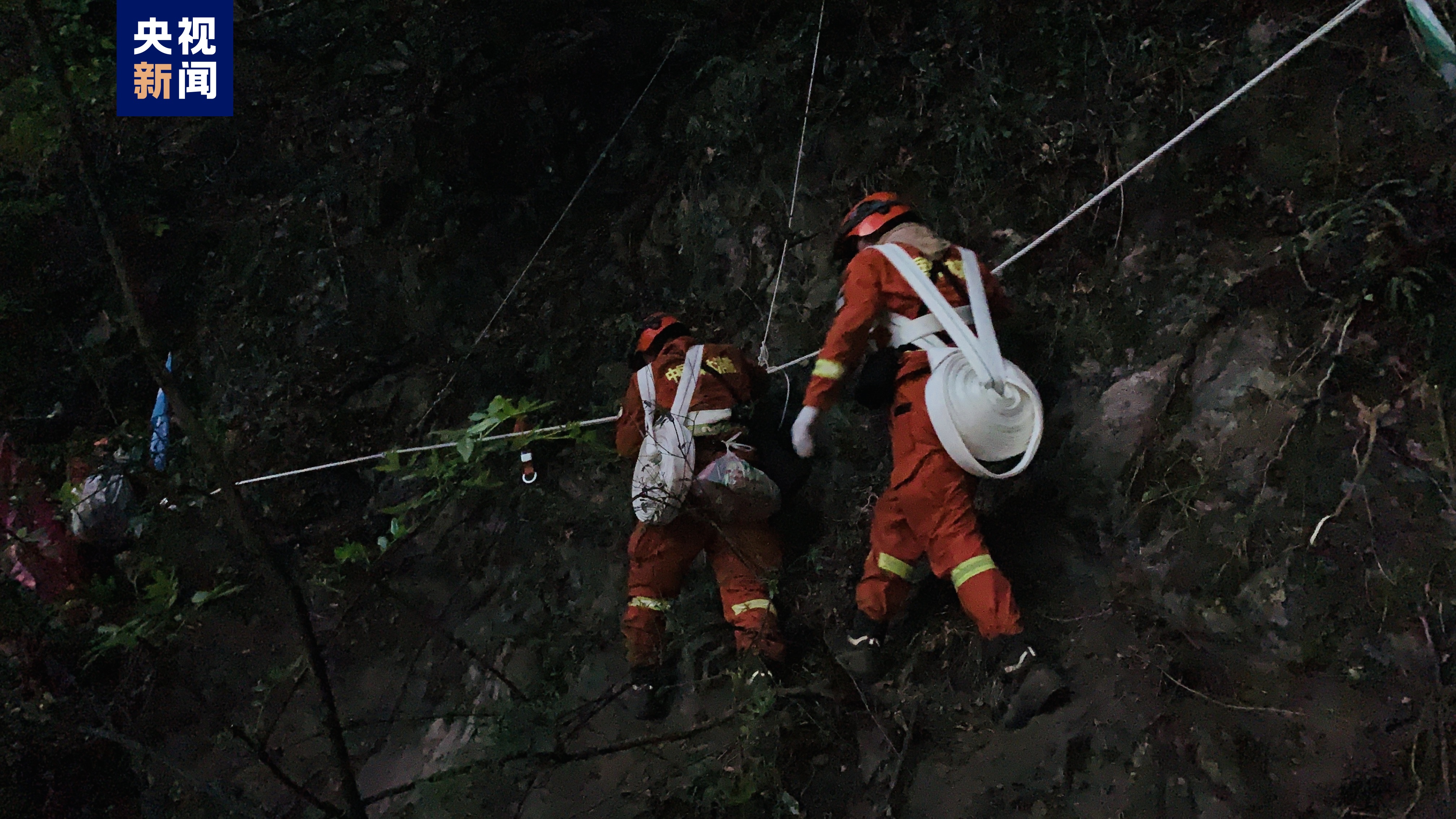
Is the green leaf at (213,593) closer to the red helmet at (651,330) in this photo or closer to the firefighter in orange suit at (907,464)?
the firefighter in orange suit at (907,464)

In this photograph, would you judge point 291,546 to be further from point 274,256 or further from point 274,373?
point 274,256

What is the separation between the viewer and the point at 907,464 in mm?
Answer: 3605

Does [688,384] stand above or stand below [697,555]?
above

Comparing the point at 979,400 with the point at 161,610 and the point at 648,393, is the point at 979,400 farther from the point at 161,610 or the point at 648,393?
the point at 161,610

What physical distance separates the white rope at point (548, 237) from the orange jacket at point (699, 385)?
284cm

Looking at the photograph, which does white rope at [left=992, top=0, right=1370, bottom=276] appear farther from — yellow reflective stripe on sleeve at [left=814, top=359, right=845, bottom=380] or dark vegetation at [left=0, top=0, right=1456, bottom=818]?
yellow reflective stripe on sleeve at [left=814, top=359, right=845, bottom=380]

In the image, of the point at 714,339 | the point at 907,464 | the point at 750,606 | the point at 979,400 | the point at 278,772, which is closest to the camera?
the point at 278,772

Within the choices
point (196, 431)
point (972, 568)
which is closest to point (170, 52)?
point (196, 431)

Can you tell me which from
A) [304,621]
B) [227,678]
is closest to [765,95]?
[304,621]

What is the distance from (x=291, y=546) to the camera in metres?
7.07

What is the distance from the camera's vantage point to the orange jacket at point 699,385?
4.36 meters

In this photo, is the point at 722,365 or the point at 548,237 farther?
the point at 548,237

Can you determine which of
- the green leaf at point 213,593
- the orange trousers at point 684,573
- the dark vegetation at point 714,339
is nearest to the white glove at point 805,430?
the orange trousers at point 684,573

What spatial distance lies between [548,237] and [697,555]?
12.4 ft
